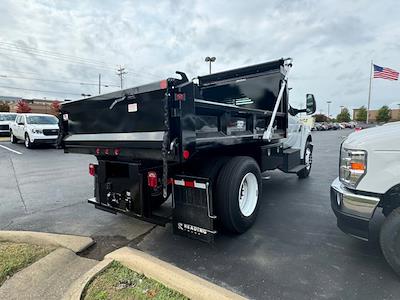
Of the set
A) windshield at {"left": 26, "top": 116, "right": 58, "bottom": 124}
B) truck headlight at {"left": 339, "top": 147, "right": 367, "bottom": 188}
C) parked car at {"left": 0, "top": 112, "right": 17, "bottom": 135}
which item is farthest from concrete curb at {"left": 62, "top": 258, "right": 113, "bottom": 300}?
parked car at {"left": 0, "top": 112, "right": 17, "bottom": 135}

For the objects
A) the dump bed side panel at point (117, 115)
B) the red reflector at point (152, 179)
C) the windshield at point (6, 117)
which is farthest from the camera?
the windshield at point (6, 117)

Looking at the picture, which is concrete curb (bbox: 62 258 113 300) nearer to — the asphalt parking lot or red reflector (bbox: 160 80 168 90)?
the asphalt parking lot

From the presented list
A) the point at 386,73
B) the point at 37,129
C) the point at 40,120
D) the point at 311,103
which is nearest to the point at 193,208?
the point at 311,103

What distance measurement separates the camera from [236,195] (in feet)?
11.9

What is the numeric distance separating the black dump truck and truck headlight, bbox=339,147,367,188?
127 cm

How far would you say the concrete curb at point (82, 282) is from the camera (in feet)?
8.41

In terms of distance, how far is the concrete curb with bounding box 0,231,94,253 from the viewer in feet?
11.7

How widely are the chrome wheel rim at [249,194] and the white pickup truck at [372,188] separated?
4.51ft

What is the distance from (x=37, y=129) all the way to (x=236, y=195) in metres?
14.3

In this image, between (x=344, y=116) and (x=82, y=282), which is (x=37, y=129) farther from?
(x=344, y=116)

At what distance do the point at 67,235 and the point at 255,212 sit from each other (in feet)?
9.05

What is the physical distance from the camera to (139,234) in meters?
4.05

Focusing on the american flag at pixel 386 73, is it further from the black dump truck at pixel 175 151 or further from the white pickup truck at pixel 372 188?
the white pickup truck at pixel 372 188

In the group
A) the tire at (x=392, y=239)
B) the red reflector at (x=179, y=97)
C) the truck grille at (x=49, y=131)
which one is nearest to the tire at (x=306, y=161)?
the tire at (x=392, y=239)
